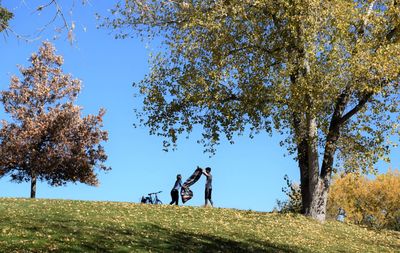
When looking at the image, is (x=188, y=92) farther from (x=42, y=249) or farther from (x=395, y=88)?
(x=42, y=249)

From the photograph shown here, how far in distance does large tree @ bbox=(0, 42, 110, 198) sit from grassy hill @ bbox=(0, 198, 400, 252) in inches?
520

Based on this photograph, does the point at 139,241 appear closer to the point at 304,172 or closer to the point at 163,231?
the point at 163,231

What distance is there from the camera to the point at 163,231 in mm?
20797

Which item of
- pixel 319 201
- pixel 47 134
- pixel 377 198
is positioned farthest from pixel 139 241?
pixel 377 198

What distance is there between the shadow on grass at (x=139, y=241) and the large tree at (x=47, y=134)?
2193 cm

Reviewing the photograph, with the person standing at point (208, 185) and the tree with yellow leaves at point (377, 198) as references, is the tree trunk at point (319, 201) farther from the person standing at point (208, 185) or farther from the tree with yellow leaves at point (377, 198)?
the tree with yellow leaves at point (377, 198)

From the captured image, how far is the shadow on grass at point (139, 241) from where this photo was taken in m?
16.7

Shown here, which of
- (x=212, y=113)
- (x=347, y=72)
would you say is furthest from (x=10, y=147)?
(x=347, y=72)

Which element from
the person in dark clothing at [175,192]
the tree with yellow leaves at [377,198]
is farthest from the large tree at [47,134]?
the tree with yellow leaves at [377,198]

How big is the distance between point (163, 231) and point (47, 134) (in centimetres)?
2425

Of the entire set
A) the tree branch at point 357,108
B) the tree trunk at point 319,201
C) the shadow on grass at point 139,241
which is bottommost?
the shadow on grass at point 139,241

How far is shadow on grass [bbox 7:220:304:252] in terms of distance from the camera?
658 inches

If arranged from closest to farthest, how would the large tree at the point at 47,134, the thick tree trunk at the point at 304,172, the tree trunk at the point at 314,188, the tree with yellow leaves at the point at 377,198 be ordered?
1. the tree trunk at the point at 314,188
2. the thick tree trunk at the point at 304,172
3. the large tree at the point at 47,134
4. the tree with yellow leaves at the point at 377,198

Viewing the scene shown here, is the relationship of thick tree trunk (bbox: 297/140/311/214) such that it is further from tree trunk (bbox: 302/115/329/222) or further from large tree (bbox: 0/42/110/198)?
large tree (bbox: 0/42/110/198)
